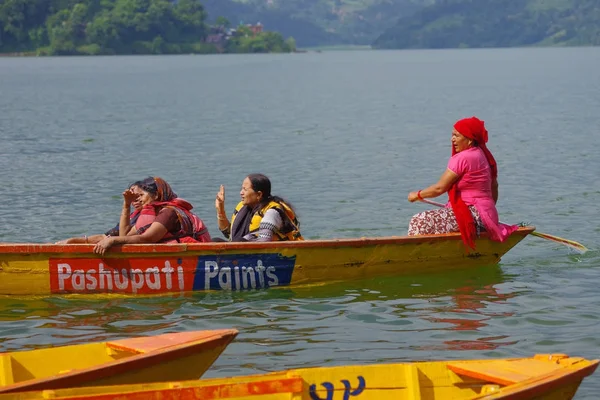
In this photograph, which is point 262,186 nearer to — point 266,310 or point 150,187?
point 150,187

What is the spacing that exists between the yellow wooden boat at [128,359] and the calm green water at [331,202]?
4.55ft

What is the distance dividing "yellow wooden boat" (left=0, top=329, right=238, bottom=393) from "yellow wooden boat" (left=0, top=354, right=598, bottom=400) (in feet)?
2.20

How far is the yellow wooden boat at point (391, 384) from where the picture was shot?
7121 millimetres

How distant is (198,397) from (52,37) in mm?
162095

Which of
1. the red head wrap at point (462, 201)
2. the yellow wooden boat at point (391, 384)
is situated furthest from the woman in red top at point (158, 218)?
the yellow wooden boat at point (391, 384)

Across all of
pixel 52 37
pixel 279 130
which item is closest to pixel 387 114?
pixel 279 130

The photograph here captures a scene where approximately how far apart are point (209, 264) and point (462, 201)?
2753 mm

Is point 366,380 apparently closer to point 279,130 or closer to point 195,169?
point 195,169

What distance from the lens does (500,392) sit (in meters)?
7.10

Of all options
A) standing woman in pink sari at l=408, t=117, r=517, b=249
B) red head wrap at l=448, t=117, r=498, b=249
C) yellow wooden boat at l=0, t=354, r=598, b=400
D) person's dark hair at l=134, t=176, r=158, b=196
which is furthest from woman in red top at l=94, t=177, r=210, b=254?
yellow wooden boat at l=0, t=354, r=598, b=400

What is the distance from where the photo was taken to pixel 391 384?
25.5ft

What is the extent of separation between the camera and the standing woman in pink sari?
39.6 feet

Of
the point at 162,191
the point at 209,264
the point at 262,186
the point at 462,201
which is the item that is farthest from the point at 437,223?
the point at 162,191

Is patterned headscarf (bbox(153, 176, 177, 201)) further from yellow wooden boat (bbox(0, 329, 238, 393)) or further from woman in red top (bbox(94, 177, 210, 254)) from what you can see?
yellow wooden boat (bbox(0, 329, 238, 393))
